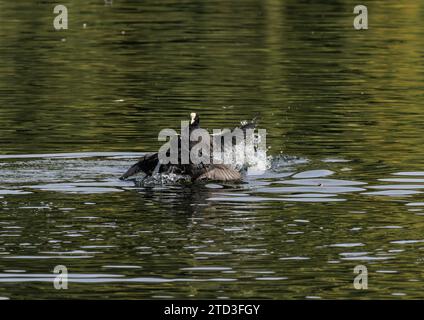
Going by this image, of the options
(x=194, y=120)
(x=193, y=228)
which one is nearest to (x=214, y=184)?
(x=194, y=120)

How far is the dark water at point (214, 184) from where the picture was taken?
14.8 metres

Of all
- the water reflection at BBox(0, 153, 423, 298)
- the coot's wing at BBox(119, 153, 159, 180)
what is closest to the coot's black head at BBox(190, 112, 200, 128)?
the coot's wing at BBox(119, 153, 159, 180)

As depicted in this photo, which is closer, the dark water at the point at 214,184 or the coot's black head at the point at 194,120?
the dark water at the point at 214,184

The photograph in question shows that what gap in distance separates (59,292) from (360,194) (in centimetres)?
591

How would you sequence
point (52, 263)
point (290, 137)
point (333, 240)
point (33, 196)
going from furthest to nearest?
1. point (290, 137)
2. point (33, 196)
3. point (333, 240)
4. point (52, 263)

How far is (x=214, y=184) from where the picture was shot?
19.9 m

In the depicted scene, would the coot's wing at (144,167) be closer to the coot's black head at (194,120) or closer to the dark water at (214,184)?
the dark water at (214,184)

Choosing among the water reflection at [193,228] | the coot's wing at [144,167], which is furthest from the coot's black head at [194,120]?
the water reflection at [193,228]

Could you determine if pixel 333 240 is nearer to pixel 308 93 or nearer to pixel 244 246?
pixel 244 246

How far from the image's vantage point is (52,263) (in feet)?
49.5

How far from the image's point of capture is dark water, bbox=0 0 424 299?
14.8 meters

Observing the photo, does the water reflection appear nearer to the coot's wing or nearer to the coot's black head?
the coot's wing

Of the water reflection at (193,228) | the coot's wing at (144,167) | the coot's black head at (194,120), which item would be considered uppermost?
the coot's black head at (194,120)

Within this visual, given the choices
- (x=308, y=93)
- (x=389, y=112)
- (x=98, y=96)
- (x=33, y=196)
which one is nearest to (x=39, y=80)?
(x=98, y=96)
